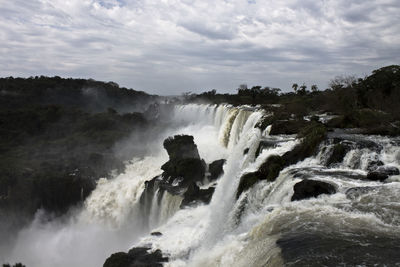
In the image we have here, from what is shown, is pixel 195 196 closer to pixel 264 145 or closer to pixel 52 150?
pixel 264 145

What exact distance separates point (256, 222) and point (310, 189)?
190 cm

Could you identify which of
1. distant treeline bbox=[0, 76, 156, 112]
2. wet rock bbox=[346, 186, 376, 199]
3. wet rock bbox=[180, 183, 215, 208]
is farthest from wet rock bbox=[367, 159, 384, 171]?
distant treeline bbox=[0, 76, 156, 112]

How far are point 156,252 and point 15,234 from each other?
64.0 ft

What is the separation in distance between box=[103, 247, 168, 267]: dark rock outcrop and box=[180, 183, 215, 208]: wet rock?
16.4 feet

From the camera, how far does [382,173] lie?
10836mm

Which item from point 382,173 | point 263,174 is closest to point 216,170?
point 263,174

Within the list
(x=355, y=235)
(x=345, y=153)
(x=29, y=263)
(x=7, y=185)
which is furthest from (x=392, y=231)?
(x=7, y=185)

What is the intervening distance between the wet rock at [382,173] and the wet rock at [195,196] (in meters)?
8.51

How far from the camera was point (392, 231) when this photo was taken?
25.1 feet

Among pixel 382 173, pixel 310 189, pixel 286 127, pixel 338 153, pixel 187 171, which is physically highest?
pixel 286 127

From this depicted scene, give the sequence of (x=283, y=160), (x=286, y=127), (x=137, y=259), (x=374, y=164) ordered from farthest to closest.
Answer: (x=286, y=127) → (x=283, y=160) → (x=374, y=164) → (x=137, y=259)

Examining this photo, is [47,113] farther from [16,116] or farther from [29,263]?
[29,263]

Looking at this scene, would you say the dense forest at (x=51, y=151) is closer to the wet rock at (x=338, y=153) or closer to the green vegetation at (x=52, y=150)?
the green vegetation at (x=52, y=150)

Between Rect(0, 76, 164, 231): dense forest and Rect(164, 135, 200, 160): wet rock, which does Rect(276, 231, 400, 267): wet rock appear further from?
Rect(0, 76, 164, 231): dense forest
